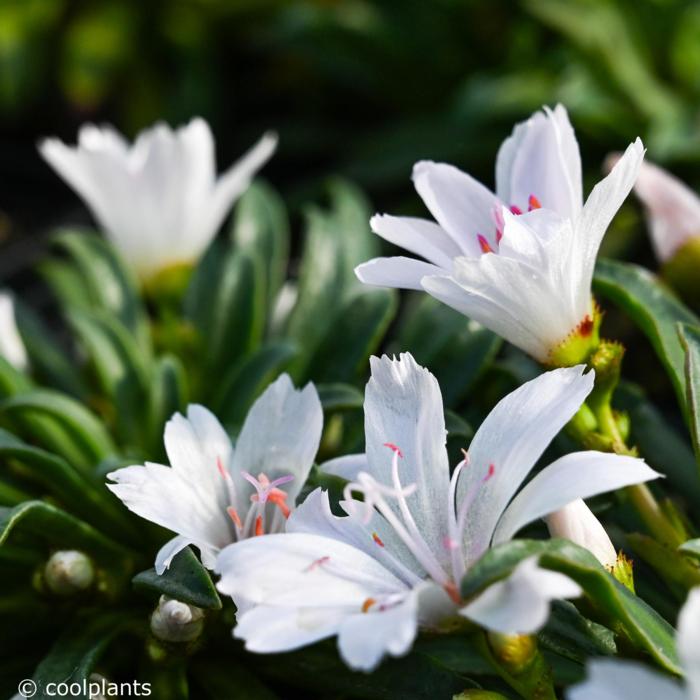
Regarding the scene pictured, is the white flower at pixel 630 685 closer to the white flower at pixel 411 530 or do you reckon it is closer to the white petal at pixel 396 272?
the white flower at pixel 411 530

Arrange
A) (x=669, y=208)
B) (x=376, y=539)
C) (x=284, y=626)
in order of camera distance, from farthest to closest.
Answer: (x=669, y=208) < (x=376, y=539) < (x=284, y=626)

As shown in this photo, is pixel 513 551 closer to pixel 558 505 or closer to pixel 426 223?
pixel 558 505

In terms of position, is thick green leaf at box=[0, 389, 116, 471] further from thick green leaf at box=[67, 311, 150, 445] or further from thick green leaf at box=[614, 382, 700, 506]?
thick green leaf at box=[614, 382, 700, 506]

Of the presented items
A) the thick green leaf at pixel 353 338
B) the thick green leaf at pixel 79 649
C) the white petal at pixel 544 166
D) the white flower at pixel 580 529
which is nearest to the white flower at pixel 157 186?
the thick green leaf at pixel 353 338

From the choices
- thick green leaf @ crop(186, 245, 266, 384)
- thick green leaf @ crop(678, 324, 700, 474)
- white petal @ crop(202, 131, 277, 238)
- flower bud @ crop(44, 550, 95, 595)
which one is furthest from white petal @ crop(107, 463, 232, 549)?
white petal @ crop(202, 131, 277, 238)

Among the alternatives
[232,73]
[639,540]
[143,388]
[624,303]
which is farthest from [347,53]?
[639,540]

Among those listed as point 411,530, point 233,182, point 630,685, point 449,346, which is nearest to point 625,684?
point 630,685

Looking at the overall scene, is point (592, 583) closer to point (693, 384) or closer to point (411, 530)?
point (411, 530)
